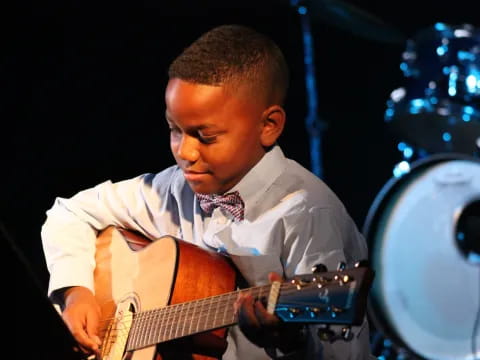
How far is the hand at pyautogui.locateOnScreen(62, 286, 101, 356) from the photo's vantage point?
89.7 inches

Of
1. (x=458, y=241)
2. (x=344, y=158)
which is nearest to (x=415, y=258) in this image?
(x=458, y=241)

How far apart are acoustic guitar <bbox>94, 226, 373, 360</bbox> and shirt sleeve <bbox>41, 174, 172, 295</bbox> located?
0.09 metres

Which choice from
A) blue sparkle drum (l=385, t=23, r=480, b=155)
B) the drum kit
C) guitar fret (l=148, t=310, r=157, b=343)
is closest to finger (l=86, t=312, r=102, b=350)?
guitar fret (l=148, t=310, r=157, b=343)

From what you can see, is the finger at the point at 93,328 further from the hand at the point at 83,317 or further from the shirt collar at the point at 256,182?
the shirt collar at the point at 256,182

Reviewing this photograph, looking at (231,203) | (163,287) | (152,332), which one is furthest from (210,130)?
(152,332)

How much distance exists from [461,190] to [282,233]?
1768 millimetres

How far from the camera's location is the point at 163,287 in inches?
85.7

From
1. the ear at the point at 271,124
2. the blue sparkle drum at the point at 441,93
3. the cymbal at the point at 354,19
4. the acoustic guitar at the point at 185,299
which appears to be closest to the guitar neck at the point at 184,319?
the acoustic guitar at the point at 185,299

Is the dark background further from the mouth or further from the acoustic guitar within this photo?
the mouth

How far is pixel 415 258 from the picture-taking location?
3826mm

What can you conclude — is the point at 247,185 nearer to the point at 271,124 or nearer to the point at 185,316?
the point at 271,124

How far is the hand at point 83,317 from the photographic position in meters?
2.28

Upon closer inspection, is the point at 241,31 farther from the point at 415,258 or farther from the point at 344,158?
the point at 344,158

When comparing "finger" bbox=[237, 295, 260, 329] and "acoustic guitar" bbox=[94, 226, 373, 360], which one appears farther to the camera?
"finger" bbox=[237, 295, 260, 329]
